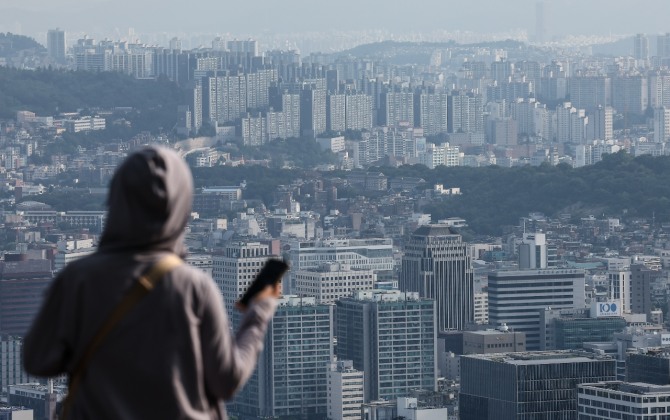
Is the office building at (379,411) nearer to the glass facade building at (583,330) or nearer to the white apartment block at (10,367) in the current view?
the white apartment block at (10,367)

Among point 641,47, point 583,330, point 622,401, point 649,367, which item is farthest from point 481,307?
point 641,47

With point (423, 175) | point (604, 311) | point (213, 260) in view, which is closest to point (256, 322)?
point (604, 311)

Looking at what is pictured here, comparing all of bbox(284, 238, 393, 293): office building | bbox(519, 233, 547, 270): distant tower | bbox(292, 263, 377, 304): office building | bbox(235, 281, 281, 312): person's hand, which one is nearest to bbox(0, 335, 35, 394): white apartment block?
→ bbox(292, 263, 377, 304): office building

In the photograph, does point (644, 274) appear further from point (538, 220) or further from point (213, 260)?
point (538, 220)

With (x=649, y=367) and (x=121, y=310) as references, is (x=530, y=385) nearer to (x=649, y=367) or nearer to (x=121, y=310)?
(x=649, y=367)

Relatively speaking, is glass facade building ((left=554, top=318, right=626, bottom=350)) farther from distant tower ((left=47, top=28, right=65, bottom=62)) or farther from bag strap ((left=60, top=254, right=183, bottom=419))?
distant tower ((left=47, top=28, right=65, bottom=62))

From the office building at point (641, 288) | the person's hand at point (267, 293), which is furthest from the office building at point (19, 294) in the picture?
the person's hand at point (267, 293)

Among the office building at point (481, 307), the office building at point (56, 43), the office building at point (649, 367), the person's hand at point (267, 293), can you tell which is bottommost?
the office building at point (649, 367)
